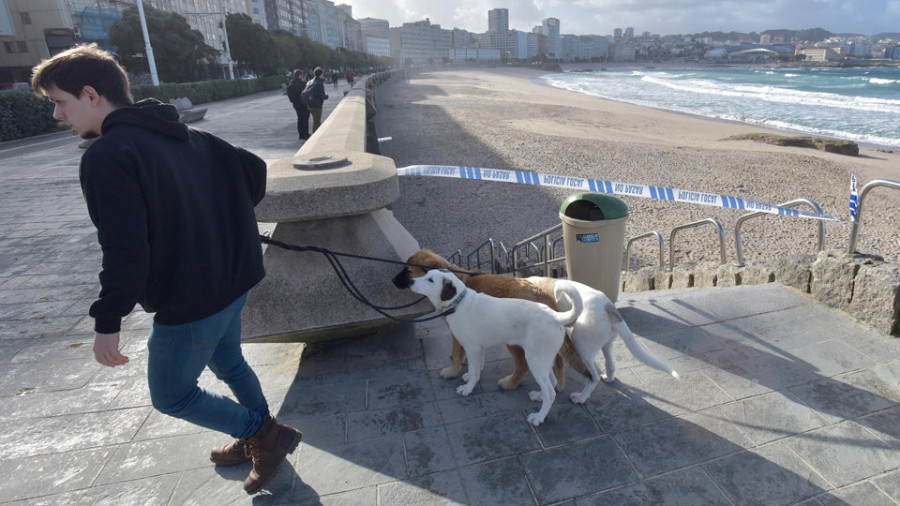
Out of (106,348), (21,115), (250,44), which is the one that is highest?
(250,44)

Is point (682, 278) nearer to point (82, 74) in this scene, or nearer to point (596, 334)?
point (596, 334)

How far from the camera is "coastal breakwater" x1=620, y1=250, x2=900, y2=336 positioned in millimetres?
3576

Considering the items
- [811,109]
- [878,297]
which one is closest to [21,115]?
[878,297]

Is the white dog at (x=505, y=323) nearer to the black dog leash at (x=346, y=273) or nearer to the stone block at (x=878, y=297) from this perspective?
the black dog leash at (x=346, y=273)

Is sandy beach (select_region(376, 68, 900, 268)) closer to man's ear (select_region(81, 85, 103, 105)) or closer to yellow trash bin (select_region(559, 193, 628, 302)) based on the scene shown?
yellow trash bin (select_region(559, 193, 628, 302))

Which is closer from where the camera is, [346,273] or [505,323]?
[505,323]

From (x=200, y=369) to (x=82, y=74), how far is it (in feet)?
4.45

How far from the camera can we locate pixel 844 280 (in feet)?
12.8

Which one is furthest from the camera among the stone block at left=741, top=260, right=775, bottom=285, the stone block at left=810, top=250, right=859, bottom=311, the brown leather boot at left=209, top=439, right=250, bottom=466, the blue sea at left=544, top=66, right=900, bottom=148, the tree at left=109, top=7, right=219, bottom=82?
the tree at left=109, top=7, right=219, bottom=82

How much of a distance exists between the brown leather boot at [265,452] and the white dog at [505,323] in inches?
44.4

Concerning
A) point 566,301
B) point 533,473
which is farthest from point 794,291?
point 533,473

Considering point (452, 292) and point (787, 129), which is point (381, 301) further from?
point (787, 129)

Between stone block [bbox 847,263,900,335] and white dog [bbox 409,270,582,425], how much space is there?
2.51 metres

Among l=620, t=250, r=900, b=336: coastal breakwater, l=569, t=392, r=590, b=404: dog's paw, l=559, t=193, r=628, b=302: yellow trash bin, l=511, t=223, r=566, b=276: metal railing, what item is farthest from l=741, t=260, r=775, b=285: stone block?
l=569, t=392, r=590, b=404: dog's paw
